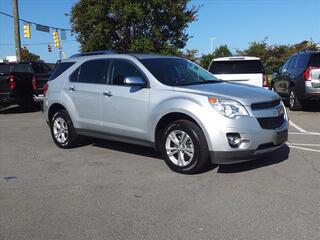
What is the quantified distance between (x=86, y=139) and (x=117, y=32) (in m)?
12.3

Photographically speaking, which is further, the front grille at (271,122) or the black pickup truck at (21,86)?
the black pickup truck at (21,86)

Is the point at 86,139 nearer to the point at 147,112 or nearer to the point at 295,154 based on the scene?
the point at 147,112

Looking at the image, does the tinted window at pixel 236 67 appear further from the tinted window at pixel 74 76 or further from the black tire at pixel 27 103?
the black tire at pixel 27 103

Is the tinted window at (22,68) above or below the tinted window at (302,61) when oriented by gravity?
below

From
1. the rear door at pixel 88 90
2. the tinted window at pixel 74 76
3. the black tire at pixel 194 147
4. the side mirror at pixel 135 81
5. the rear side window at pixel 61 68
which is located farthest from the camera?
the rear side window at pixel 61 68

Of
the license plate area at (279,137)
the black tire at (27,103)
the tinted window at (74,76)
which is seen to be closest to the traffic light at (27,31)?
the black tire at (27,103)

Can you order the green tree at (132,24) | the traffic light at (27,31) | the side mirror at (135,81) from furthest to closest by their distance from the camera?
1. the traffic light at (27,31)
2. the green tree at (132,24)
3. the side mirror at (135,81)

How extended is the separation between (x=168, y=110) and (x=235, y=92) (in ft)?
3.12

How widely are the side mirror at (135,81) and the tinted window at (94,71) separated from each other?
0.93 meters

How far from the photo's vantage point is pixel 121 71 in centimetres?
739

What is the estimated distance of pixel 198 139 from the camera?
19.9 ft

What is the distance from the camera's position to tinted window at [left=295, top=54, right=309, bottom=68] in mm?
12531

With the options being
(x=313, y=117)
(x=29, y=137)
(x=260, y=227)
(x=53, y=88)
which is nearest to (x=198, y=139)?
(x=260, y=227)

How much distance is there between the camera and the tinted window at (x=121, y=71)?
7168 millimetres
